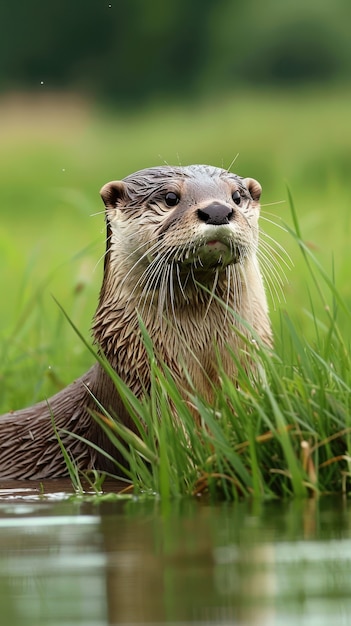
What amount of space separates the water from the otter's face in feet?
3.25

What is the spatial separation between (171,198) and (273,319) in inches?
93.3

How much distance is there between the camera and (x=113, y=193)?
466 cm

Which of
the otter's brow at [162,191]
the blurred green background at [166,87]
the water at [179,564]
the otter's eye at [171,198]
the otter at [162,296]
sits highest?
the blurred green background at [166,87]

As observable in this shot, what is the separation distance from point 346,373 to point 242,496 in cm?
46

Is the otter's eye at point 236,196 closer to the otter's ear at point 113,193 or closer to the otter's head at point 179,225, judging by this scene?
the otter's head at point 179,225

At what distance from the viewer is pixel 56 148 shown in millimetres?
19359

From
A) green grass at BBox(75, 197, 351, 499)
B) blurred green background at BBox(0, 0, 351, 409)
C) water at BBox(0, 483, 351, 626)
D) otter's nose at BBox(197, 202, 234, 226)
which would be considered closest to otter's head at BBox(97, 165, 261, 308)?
otter's nose at BBox(197, 202, 234, 226)

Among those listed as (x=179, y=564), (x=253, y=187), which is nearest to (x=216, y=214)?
(x=253, y=187)

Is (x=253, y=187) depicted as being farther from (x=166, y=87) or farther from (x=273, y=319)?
(x=166, y=87)

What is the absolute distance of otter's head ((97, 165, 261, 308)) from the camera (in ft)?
13.7

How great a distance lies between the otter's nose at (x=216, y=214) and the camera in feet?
13.6

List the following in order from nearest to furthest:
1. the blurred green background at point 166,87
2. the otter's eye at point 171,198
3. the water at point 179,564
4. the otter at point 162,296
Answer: the water at point 179,564
the otter at point 162,296
the otter's eye at point 171,198
the blurred green background at point 166,87

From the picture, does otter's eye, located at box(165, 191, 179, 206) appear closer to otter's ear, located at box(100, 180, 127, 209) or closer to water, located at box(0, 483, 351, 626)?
otter's ear, located at box(100, 180, 127, 209)

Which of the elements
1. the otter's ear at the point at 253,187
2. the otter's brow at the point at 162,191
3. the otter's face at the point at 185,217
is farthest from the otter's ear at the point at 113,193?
the otter's ear at the point at 253,187
